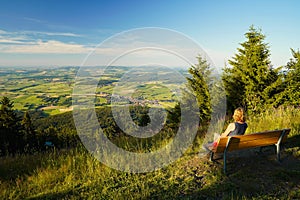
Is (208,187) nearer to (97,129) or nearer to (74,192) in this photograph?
(74,192)

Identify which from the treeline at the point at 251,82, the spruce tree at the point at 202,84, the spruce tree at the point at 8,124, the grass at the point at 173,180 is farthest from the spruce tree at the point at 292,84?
the spruce tree at the point at 8,124

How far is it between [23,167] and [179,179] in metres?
3.93

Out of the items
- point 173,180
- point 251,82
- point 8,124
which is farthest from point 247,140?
point 8,124

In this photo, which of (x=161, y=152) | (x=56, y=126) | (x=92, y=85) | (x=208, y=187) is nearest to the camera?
(x=208, y=187)

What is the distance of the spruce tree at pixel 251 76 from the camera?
1351cm

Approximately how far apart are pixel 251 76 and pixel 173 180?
1197 centimetres

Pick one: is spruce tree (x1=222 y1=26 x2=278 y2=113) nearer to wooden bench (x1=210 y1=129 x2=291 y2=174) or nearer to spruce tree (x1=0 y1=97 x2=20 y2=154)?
wooden bench (x1=210 y1=129 x2=291 y2=174)

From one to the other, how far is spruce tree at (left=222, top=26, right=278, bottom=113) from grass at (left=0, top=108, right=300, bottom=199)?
9194mm

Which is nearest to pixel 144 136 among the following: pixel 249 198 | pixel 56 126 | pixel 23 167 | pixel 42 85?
pixel 23 167

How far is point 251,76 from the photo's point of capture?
45.9 ft

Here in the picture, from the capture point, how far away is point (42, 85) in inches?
1767

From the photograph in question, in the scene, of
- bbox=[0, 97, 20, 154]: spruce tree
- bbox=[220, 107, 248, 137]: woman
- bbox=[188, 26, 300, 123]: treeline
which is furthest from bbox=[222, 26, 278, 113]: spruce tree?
bbox=[0, 97, 20, 154]: spruce tree

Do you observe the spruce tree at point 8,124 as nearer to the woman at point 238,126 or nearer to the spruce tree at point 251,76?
the spruce tree at point 251,76

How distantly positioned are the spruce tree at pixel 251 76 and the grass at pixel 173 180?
919 cm
